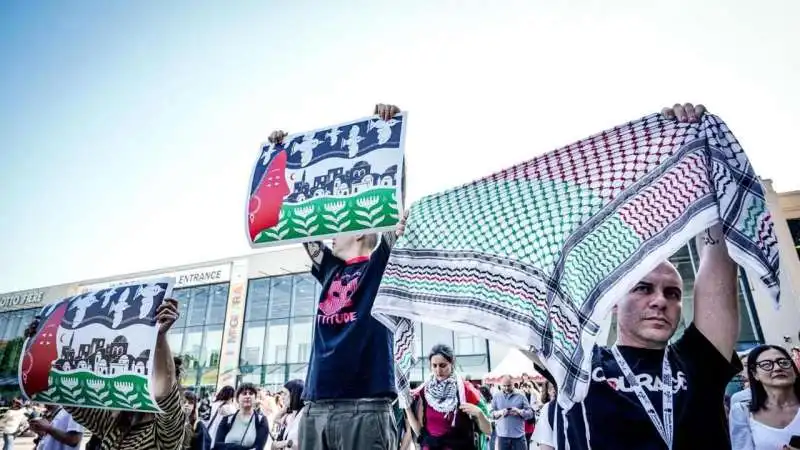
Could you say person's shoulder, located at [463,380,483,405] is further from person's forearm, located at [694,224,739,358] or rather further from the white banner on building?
the white banner on building

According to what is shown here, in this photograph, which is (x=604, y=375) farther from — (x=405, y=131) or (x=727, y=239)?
(x=405, y=131)

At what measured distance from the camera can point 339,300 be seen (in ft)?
8.99

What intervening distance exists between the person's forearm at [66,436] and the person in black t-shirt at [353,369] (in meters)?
3.27

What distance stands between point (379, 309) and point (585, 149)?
1.24 metres

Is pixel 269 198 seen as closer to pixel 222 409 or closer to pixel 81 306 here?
pixel 81 306

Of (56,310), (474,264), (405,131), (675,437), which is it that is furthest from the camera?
(56,310)

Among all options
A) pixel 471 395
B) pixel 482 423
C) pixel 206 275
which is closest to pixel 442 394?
pixel 471 395

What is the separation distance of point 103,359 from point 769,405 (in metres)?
4.64

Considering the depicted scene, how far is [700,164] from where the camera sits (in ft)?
6.09

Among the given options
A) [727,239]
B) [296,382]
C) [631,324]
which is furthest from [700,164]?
[296,382]

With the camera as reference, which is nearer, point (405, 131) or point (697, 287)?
point (697, 287)

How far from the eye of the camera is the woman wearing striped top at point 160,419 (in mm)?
2668

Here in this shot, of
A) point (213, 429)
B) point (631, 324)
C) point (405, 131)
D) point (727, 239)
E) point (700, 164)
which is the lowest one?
point (213, 429)

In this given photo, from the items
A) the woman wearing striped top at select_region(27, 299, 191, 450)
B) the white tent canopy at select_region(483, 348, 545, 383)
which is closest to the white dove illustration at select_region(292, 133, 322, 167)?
the woman wearing striped top at select_region(27, 299, 191, 450)
